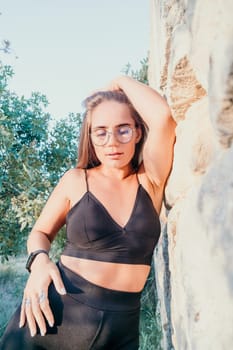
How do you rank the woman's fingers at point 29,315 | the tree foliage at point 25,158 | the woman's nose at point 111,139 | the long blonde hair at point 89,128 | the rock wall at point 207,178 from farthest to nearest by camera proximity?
the tree foliage at point 25,158, the long blonde hair at point 89,128, the woman's nose at point 111,139, the woman's fingers at point 29,315, the rock wall at point 207,178

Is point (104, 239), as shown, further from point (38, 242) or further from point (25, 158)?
point (25, 158)

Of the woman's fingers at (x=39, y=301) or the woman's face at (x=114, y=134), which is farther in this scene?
the woman's face at (x=114, y=134)

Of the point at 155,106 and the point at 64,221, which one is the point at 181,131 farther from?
the point at 64,221

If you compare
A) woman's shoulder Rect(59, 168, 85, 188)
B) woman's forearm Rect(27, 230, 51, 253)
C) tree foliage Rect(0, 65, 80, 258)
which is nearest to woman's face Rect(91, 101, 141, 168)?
woman's shoulder Rect(59, 168, 85, 188)

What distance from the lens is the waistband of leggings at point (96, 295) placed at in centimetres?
153

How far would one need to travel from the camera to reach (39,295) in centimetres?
151

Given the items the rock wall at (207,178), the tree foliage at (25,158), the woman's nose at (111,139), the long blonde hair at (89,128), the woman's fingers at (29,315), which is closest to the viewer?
the rock wall at (207,178)

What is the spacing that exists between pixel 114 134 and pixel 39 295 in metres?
0.72

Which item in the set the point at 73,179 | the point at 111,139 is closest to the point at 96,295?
the point at 73,179

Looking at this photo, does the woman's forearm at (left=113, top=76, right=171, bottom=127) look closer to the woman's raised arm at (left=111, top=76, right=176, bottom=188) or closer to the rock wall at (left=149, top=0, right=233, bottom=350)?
the woman's raised arm at (left=111, top=76, right=176, bottom=188)

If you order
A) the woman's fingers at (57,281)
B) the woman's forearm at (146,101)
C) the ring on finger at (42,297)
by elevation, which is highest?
the woman's forearm at (146,101)

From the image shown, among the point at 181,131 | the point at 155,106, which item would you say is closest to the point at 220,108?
the point at 181,131

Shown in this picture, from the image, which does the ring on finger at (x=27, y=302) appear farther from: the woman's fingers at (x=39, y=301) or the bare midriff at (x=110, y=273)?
the bare midriff at (x=110, y=273)

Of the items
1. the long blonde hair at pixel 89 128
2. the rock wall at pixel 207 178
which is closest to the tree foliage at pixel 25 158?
the long blonde hair at pixel 89 128
